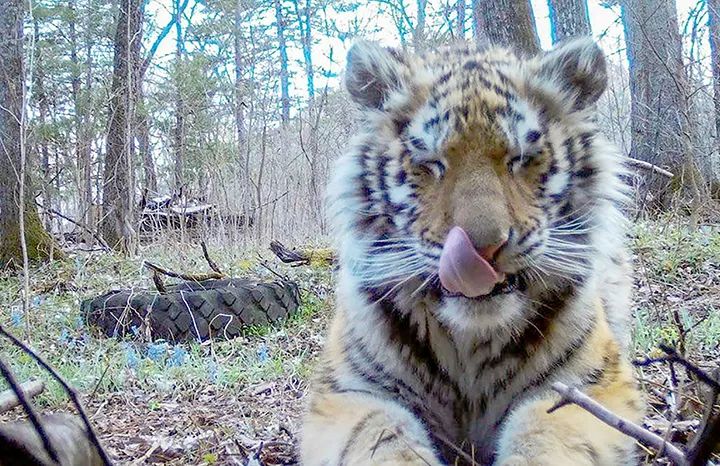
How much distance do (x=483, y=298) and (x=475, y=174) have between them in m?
0.35

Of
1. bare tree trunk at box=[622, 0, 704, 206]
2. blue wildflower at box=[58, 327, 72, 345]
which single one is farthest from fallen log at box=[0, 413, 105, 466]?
bare tree trunk at box=[622, 0, 704, 206]

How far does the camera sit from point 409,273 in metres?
2.17

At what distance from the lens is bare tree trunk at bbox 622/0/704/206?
9717 millimetres

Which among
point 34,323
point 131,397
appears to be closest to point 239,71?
point 34,323

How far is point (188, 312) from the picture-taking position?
17.8 ft

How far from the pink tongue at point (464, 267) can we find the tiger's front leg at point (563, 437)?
1.19 ft

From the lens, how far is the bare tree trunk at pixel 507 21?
21.7 ft

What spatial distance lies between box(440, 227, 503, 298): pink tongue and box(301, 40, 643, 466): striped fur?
49 mm

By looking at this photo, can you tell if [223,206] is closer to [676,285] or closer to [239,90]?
[239,90]

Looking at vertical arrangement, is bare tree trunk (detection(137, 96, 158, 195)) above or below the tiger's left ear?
above

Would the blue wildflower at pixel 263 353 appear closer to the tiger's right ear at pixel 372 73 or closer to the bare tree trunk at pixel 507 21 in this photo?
the tiger's right ear at pixel 372 73

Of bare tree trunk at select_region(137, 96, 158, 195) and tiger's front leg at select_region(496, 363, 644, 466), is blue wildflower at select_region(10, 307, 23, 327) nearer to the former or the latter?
tiger's front leg at select_region(496, 363, 644, 466)

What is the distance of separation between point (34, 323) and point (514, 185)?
5105mm

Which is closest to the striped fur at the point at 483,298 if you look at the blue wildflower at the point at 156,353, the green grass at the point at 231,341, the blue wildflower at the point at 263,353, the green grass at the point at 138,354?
the green grass at the point at 231,341
